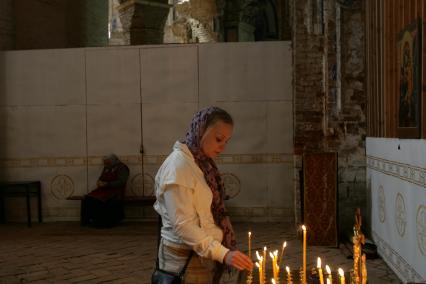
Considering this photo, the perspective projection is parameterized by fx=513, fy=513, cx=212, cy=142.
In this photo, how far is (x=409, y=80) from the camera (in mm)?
4594

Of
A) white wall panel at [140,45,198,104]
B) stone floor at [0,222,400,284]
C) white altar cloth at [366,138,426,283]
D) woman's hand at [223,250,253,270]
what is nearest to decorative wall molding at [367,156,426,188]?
white altar cloth at [366,138,426,283]

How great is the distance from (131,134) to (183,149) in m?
5.93

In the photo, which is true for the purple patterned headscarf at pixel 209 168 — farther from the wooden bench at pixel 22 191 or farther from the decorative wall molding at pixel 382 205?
the wooden bench at pixel 22 191

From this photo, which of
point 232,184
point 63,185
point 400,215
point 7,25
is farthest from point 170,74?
point 400,215

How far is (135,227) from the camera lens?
808 cm

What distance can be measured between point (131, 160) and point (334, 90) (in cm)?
347

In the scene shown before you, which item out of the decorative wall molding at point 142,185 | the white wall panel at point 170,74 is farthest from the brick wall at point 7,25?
the decorative wall molding at point 142,185

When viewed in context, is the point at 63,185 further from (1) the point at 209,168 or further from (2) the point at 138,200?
(1) the point at 209,168

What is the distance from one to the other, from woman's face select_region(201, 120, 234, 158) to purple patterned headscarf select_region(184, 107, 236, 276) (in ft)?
0.08

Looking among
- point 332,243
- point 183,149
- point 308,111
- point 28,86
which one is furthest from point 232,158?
point 183,149

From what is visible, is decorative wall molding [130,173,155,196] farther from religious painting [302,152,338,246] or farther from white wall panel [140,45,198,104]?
religious painting [302,152,338,246]

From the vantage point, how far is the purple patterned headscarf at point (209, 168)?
2619 mm

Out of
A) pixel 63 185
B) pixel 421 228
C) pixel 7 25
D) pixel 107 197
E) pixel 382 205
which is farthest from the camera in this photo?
pixel 7 25

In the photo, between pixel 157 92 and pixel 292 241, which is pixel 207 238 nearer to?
pixel 292 241
